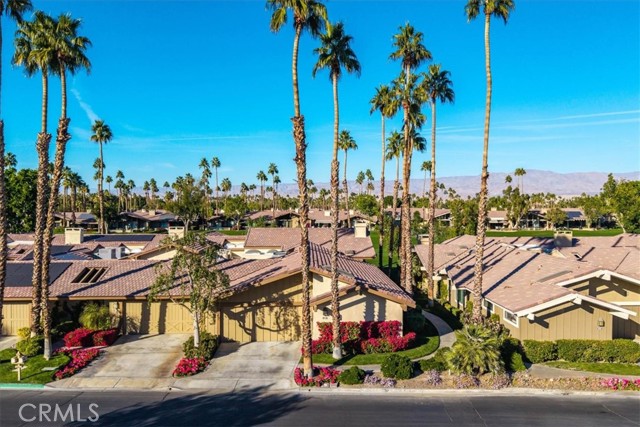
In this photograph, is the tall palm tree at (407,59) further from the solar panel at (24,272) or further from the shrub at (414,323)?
the solar panel at (24,272)

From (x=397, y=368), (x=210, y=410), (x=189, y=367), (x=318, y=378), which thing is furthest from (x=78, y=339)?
(x=397, y=368)

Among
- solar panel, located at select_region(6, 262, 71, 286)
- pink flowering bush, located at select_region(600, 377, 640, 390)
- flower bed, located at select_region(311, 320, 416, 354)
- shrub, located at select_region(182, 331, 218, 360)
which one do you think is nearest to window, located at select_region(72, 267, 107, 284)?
solar panel, located at select_region(6, 262, 71, 286)

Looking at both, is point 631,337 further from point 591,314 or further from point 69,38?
point 69,38

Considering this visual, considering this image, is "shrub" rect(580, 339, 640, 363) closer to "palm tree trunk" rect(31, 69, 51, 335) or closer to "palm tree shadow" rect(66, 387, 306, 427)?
"palm tree shadow" rect(66, 387, 306, 427)

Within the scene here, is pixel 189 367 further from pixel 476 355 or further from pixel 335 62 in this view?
pixel 335 62

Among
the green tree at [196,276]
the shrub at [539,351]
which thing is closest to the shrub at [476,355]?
the shrub at [539,351]

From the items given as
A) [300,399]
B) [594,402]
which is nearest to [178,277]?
[300,399]
